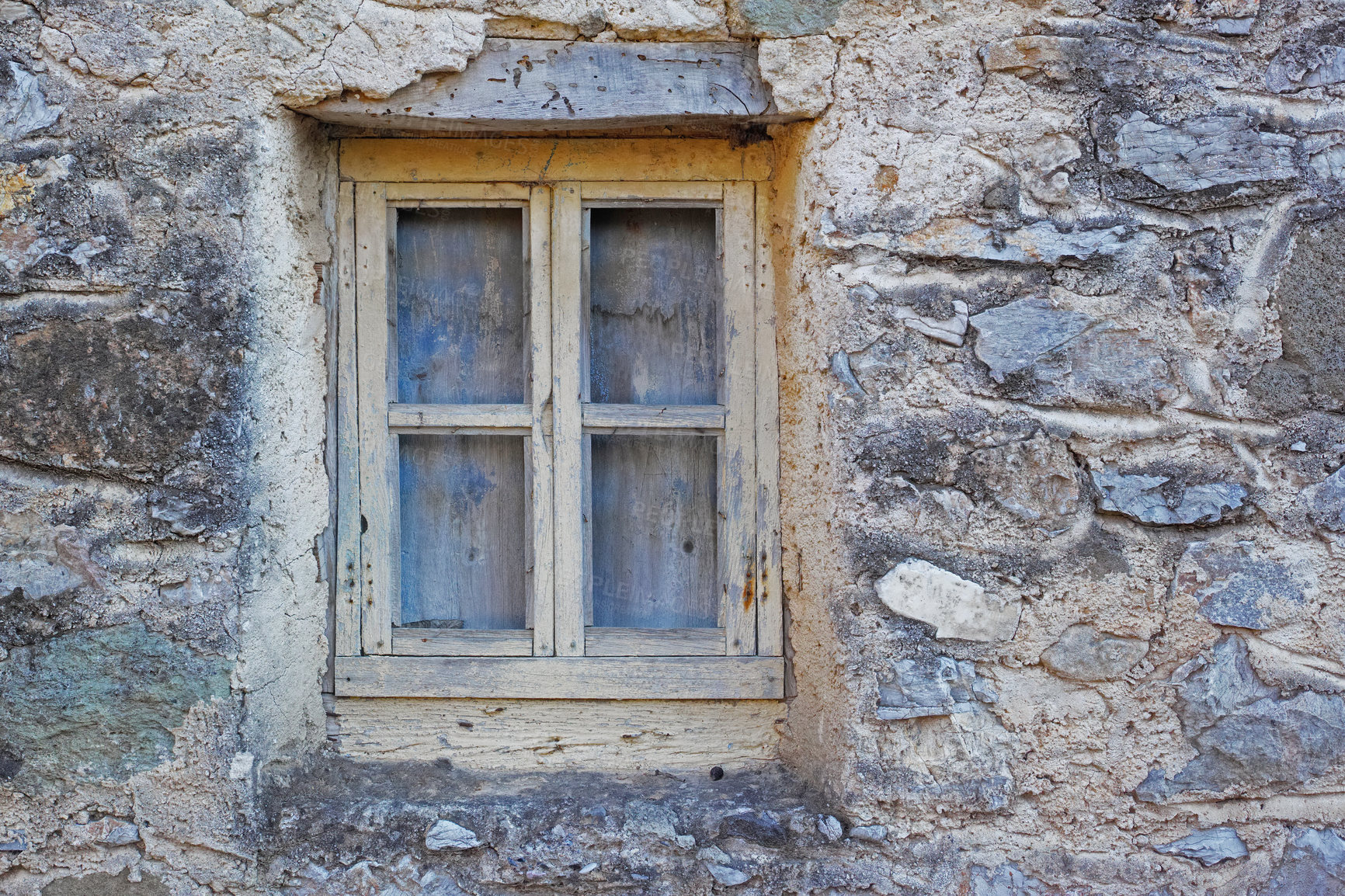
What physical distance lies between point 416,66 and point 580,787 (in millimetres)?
1294

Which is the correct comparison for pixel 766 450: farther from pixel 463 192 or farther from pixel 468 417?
pixel 463 192

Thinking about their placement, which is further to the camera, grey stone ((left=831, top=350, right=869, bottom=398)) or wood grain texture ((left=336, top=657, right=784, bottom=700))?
wood grain texture ((left=336, top=657, right=784, bottom=700))

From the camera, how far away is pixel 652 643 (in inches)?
63.9

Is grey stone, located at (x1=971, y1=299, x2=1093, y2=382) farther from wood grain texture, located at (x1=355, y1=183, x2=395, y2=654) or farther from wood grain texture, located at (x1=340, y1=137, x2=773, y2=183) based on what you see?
wood grain texture, located at (x1=355, y1=183, x2=395, y2=654)

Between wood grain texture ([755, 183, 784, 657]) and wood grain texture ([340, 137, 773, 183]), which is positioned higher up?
wood grain texture ([340, 137, 773, 183])

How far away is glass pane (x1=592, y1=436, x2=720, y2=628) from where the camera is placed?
5.51 ft

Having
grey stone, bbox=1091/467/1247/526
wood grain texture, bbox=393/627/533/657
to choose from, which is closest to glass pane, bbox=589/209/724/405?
wood grain texture, bbox=393/627/533/657

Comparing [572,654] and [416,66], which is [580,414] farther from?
[416,66]

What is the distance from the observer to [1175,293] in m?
1.40

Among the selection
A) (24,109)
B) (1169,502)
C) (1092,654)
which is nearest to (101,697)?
(24,109)

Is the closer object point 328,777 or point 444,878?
point 444,878

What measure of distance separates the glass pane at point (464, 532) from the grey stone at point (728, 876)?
1.89 ft

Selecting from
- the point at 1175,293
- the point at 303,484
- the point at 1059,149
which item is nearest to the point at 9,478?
the point at 303,484

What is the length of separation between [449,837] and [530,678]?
30 centimetres
